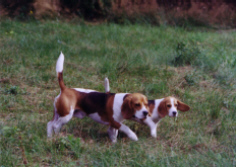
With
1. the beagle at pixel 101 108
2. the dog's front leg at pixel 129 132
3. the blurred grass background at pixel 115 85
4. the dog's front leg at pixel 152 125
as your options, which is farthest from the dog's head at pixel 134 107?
the blurred grass background at pixel 115 85

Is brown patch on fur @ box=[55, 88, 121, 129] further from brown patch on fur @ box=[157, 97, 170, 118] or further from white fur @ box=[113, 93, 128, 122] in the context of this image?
brown patch on fur @ box=[157, 97, 170, 118]

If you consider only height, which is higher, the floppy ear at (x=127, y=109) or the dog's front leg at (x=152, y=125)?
the floppy ear at (x=127, y=109)

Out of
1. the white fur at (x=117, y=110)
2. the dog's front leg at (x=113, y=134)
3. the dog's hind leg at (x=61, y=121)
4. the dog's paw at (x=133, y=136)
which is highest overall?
the white fur at (x=117, y=110)

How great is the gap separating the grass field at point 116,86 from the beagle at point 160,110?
0.21 metres

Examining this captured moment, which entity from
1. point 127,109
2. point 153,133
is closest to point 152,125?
point 153,133

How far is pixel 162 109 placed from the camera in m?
4.14

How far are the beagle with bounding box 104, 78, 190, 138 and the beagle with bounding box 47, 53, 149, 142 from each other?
0.23 m

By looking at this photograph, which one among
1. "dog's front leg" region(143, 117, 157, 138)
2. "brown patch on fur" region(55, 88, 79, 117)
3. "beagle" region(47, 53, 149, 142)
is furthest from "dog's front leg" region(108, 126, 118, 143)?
"brown patch on fur" region(55, 88, 79, 117)

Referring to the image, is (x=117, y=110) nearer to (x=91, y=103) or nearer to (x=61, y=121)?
(x=91, y=103)

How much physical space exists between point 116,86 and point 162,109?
1508 millimetres

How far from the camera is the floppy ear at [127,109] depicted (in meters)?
3.97

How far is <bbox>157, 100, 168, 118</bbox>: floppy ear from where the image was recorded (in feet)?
13.5

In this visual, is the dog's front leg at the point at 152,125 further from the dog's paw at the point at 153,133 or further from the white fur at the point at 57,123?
the white fur at the point at 57,123

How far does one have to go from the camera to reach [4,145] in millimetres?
3646
